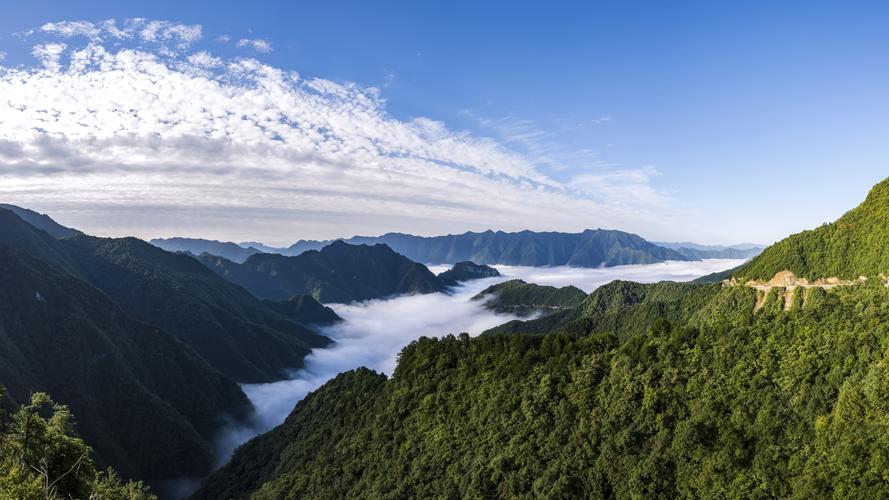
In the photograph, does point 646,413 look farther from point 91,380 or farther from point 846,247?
point 91,380

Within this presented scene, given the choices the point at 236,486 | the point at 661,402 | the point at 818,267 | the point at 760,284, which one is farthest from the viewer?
the point at 760,284

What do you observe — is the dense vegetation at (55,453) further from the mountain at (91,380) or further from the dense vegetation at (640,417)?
the mountain at (91,380)

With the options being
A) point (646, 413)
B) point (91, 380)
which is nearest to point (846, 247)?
point (646, 413)

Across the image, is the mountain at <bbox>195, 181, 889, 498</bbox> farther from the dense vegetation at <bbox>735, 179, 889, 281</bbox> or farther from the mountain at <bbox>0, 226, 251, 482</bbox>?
the mountain at <bbox>0, 226, 251, 482</bbox>

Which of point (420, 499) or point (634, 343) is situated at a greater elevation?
point (634, 343)

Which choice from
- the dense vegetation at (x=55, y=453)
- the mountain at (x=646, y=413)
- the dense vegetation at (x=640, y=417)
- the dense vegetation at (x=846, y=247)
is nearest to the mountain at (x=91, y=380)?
the mountain at (x=646, y=413)

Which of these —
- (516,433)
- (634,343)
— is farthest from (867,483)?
(516,433)

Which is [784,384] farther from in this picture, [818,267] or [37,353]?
[37,353]
